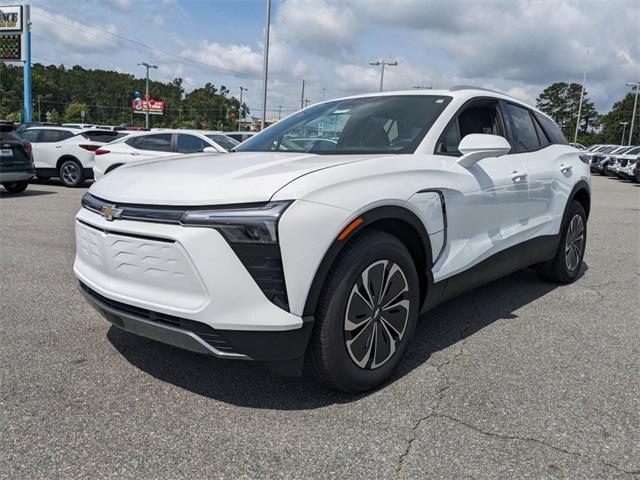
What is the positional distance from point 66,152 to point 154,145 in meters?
3.31

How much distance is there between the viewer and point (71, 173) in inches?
540

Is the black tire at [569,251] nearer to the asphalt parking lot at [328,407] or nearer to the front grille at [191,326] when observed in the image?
the asphalt parking lot at [328,407]

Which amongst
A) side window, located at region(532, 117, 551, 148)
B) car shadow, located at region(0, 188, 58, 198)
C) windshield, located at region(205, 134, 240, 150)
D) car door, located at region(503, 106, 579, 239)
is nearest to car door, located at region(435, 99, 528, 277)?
car door, located at region(503, 106, 579, 239)

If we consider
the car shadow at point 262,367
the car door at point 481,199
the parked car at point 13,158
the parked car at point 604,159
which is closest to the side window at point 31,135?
the parked car at point 13,158

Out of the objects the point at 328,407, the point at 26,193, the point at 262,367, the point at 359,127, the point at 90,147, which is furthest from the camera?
the point at 90,147

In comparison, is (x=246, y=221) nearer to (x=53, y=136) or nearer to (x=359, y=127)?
(x=359, y=127)

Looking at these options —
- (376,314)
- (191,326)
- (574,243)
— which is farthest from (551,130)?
(191,326)

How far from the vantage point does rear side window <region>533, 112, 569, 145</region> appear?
16.2 ft

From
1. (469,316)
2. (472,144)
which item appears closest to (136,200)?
(472,144)

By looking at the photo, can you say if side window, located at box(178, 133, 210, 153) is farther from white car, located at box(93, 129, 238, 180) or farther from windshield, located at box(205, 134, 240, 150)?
windshield, located at box(205, 134, 240, 150)

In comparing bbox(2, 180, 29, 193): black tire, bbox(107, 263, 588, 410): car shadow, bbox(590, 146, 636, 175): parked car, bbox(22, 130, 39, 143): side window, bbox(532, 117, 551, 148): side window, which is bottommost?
bbox(107, 263, 588, 410): car shadow

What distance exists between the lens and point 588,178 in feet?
17.7

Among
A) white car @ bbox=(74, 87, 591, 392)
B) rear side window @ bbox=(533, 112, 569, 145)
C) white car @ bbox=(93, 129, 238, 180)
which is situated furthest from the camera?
white car @ bbox=(93, 129, 238, 180)

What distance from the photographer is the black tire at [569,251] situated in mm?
5043
